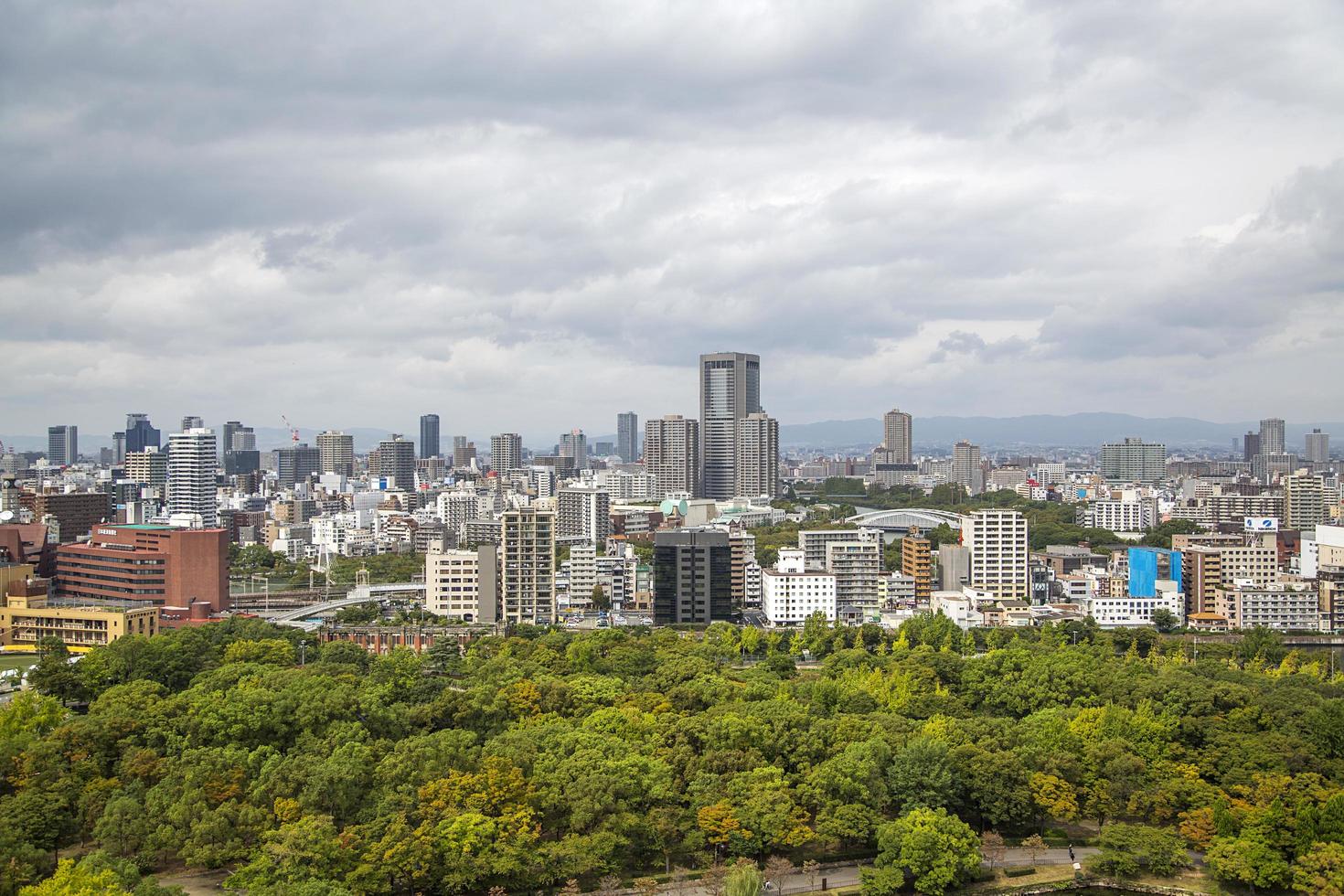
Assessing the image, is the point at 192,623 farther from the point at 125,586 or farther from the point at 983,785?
the point at 983,785

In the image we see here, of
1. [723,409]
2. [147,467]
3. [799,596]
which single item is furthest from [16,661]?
[723,409]

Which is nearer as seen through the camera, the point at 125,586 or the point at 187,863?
the point at 187,863

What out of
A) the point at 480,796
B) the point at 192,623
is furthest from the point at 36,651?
the point at 480,796

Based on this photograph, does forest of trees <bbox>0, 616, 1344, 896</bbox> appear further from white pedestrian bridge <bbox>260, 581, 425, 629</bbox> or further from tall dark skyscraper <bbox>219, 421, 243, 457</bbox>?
tall dark skyscraper <bbox>219, 421, 243, 457</bbox>

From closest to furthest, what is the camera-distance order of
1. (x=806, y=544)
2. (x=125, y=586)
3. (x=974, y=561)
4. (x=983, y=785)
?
(x=983, y=785) < (x=125, y=586) < (x=974, y=561) < (x=806, y=544)

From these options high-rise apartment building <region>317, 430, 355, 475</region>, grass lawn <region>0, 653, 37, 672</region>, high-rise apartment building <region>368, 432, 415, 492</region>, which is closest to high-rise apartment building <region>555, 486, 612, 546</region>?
grass lawn <region>0, 653, 37, 672</region>

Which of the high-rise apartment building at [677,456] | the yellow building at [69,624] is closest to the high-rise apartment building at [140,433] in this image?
the high-rise apartment building at [677,456]

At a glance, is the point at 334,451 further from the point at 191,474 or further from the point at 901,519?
the point at 901,519
